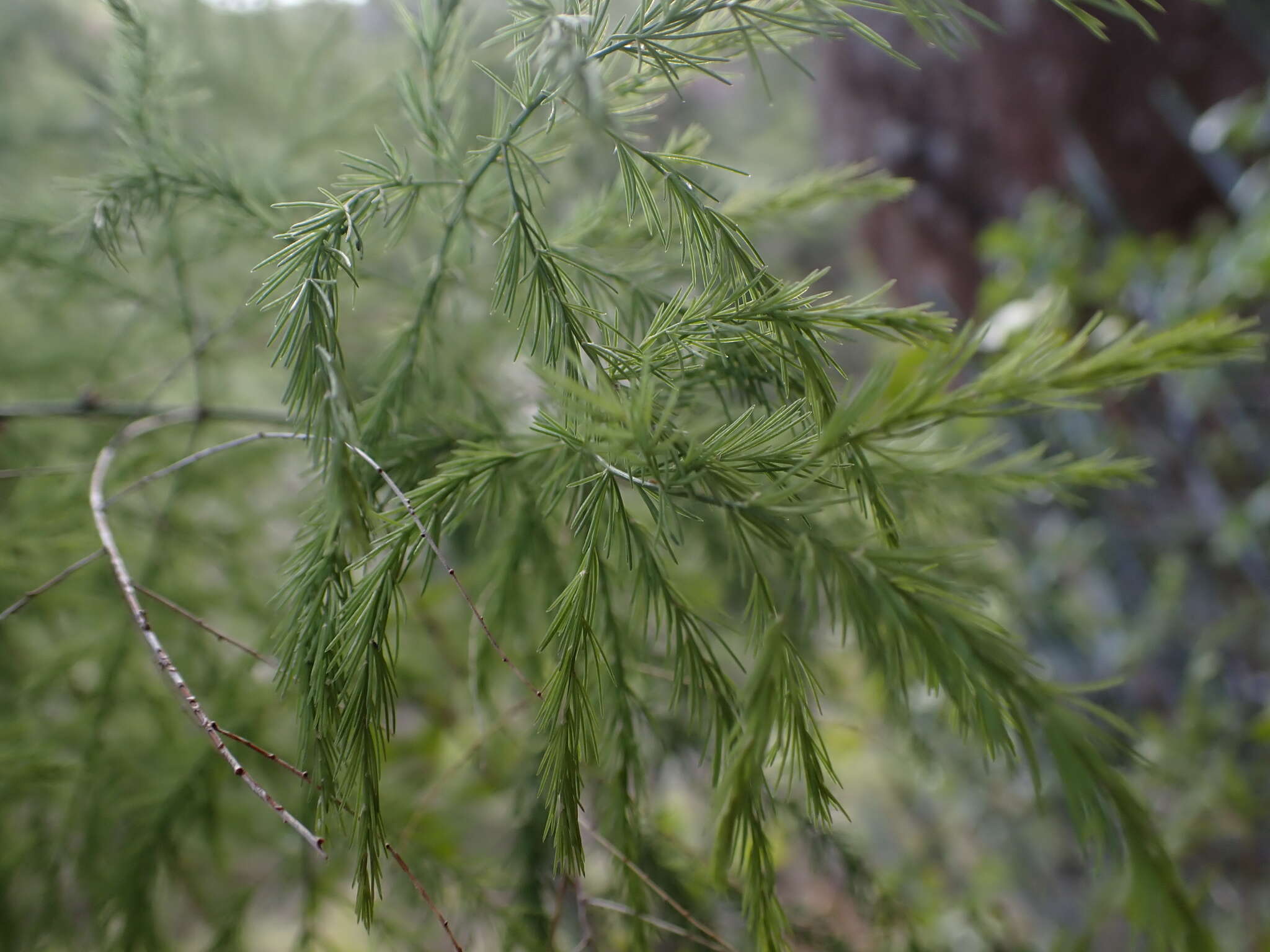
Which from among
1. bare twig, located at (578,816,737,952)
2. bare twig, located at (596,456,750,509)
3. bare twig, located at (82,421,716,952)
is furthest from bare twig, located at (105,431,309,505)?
bare twig, located at (578,816,737,952)

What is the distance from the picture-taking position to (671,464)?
0.38 m

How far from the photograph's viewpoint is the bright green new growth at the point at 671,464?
0.31 metres

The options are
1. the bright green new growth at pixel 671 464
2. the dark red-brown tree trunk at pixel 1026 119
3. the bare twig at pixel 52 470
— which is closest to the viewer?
the bright green new growth at pixel 671 464

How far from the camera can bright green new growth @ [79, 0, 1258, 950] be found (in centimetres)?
31

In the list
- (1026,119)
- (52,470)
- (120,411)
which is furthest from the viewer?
(1026,119)

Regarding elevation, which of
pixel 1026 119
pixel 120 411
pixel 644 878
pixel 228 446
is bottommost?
pixel 120 411

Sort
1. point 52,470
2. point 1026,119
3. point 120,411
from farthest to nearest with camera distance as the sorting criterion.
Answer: point 1026,119 → point 120,411 → point 52,470

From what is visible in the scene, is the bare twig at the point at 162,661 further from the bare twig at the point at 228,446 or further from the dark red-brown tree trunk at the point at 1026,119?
the dark red-brown tree trunk at the point at 1026,119

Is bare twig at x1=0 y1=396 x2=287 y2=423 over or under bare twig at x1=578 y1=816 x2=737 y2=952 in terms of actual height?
under

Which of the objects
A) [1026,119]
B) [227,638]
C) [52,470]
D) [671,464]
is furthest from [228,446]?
[1026,119]

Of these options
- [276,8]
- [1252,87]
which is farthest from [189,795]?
[1252,87]

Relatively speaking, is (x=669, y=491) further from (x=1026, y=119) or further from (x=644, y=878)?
(x=1026, y=119)

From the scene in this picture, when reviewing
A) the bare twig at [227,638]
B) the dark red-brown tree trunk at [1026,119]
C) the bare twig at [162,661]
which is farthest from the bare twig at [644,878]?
the dark red-brown tree trunk at [1026,119]

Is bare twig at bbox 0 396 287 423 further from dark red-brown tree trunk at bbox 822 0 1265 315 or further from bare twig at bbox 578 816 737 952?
dark red-brown tree trunk at bbox 822 0 1265 315
